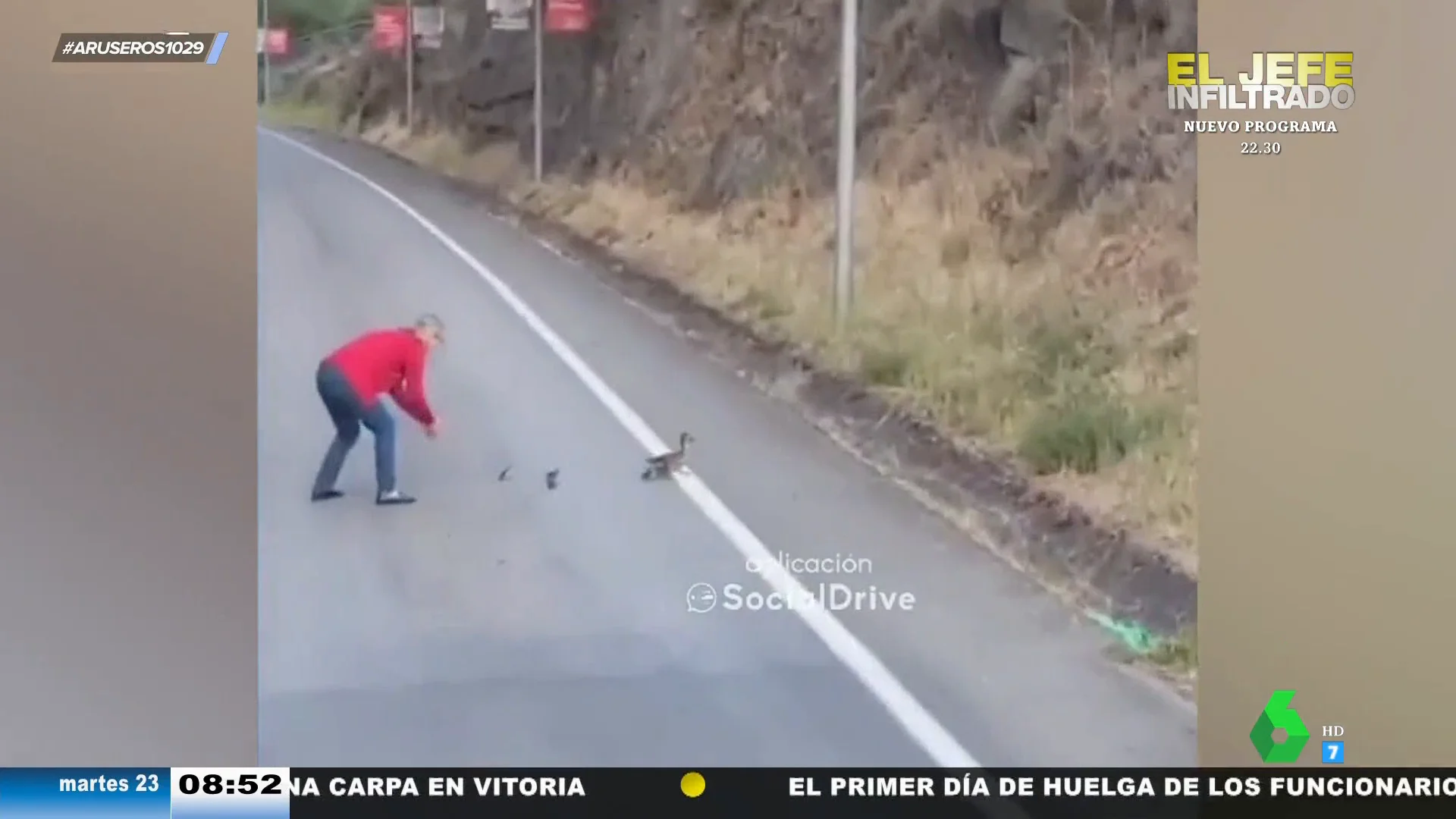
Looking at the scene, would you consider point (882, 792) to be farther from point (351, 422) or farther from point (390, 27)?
point (390, 27)

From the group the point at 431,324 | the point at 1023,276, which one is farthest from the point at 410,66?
the point at 1023,276

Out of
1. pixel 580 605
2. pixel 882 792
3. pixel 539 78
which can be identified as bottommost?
pixel 882 792

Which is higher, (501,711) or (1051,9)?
(1051,9)

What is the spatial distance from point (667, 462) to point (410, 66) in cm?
75

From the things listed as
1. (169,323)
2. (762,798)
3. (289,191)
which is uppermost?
(289,191)

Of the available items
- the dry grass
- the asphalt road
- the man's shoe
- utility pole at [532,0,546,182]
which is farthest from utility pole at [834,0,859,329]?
the man's shoe

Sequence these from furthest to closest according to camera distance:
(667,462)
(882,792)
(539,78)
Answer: (539,78)
(667,462)
(882,792)

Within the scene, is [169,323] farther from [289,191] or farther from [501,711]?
[501,711]

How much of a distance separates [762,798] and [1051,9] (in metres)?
1.33

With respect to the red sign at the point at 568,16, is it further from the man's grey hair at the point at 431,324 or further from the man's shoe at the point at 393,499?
the man's shoe at the point at 393,499

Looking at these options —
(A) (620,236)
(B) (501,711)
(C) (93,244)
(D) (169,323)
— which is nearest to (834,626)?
(B) (501,711)

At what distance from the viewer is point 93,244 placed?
100 inches

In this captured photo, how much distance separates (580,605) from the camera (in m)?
2.52

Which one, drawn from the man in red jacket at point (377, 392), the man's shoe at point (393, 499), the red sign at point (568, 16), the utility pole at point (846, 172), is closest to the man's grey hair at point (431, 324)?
the man in red jacket at point (377, 392)
